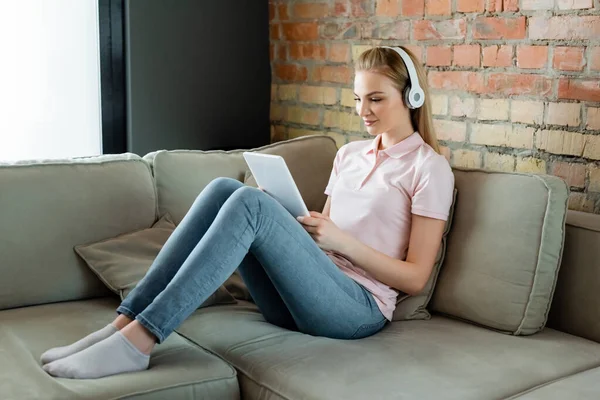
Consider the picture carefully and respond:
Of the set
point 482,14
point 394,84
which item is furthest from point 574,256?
point 482,14

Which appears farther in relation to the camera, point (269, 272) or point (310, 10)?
point (310, 10)

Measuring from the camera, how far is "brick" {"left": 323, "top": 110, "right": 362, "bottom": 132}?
3.04 meters

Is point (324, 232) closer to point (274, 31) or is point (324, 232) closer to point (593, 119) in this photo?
point (593, 119)

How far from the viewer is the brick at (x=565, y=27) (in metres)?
2.19

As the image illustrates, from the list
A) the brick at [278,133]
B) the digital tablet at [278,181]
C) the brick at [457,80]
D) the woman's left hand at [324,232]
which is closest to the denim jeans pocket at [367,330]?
the woman's left hand at [324,232]

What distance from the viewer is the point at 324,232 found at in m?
1.94

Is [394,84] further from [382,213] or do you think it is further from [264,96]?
[264,96]

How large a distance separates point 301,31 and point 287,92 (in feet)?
0.91

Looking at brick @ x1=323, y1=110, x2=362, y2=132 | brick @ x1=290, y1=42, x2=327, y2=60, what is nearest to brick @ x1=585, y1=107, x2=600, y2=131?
brick @ x1=323, y1=110, x2=362, y2=132

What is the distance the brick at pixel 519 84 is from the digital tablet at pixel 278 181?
887 mm

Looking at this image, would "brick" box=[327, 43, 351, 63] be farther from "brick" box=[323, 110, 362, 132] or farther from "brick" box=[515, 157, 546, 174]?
"brick" box=[515, 157, 546, 174]

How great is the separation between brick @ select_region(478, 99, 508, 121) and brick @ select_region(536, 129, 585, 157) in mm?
145

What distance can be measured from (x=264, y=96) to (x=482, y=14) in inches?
49.2

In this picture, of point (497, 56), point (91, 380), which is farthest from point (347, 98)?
point (91, 380)
